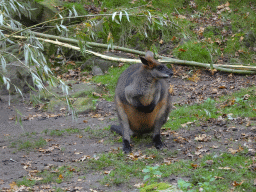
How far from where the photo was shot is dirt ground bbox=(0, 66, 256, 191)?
495cm

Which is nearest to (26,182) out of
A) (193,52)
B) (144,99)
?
(144,99)

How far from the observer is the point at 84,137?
6.64m

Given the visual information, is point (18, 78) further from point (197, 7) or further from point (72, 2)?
point (197, 7)

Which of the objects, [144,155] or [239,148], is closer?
[239,148]

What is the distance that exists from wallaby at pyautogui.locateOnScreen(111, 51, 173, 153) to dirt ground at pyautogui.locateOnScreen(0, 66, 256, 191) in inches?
14.0

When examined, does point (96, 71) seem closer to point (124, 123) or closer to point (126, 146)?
point (124, 123)

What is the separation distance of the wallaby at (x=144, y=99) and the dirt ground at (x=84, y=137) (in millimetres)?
356

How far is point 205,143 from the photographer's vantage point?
18.4 feet

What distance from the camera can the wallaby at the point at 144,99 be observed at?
5289 millimetres

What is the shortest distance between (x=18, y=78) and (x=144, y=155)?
5.95 m

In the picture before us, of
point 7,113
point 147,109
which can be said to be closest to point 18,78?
point 7,113

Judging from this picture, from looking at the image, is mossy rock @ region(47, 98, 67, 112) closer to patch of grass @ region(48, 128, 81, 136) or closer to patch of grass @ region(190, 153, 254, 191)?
patch of grass @ region(48, 128, 81, 136)

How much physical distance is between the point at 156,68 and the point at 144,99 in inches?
21.8

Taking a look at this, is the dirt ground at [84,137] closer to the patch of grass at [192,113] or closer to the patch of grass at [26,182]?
the patch of grass at [26,182]
